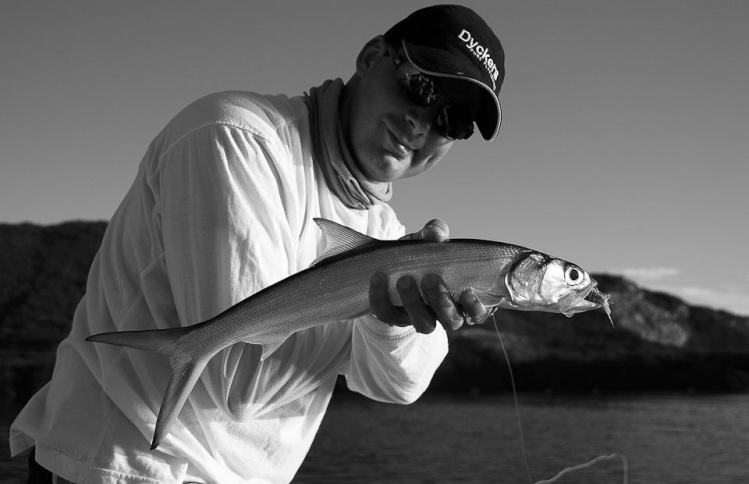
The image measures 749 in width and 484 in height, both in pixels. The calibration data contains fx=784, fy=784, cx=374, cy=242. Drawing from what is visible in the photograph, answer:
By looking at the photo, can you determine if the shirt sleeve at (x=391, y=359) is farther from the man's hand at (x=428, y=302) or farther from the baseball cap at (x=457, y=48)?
the baseball cap at (x=457, y=48)

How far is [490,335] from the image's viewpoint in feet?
183

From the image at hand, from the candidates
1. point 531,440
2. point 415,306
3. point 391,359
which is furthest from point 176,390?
point 531,440

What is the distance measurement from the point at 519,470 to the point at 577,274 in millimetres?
43376

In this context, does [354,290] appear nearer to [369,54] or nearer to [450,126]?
[450,126]

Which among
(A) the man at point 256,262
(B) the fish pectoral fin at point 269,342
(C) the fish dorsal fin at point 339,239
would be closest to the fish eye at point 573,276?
(A) the man at point 256,262

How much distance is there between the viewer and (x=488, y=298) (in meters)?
2.80

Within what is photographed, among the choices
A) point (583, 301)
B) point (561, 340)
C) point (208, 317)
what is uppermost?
point (583, 301)

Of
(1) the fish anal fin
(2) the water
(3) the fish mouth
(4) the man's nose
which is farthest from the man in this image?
(2) the water

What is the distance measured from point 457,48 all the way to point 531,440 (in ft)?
166

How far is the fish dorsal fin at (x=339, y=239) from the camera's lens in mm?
2834

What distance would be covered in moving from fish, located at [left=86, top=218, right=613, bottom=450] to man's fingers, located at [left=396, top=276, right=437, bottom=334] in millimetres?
46

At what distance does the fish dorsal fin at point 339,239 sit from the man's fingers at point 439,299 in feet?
0.86

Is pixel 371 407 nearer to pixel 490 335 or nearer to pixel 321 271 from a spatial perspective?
pixel 490 335

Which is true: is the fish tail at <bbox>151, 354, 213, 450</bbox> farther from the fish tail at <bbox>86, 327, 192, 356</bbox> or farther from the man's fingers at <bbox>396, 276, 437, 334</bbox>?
the man's fingers at <bbox>396, 276, 437, 334</bbox>
